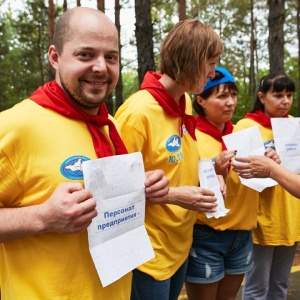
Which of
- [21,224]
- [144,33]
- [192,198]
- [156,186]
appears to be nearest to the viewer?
[21,224]

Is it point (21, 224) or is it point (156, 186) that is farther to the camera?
point (156, 186)

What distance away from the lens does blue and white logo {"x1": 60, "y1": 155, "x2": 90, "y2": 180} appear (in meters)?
1.27

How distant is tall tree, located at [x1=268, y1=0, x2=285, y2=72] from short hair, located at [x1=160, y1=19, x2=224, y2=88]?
567 cm

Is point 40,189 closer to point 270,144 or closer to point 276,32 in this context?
point 270,144

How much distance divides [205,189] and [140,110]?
1.84 feet

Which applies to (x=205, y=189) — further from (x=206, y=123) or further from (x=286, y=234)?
(x=286, y=234)

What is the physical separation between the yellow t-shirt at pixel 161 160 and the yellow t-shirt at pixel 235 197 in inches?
16.4

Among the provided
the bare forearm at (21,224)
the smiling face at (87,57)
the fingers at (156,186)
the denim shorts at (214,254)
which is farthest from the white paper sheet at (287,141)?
the bare forearm at (21,224)

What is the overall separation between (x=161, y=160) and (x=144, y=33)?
5.64 meters

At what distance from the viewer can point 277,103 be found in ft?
9.14

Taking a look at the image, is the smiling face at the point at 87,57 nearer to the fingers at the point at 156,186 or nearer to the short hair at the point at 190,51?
the fingers at the point at 156,186

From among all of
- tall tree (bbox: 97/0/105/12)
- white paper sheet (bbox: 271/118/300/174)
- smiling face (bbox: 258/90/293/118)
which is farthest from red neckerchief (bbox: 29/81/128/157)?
tall tree (bbox: 97/0/105/12)

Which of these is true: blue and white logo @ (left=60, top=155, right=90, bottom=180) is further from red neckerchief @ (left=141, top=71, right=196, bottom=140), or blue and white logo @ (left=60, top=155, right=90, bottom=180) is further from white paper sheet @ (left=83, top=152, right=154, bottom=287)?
red neckerchief @ (left=141, top=71, right=196, bottom=140)

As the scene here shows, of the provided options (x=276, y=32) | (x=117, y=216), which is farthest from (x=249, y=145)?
(x=276, y=32)
